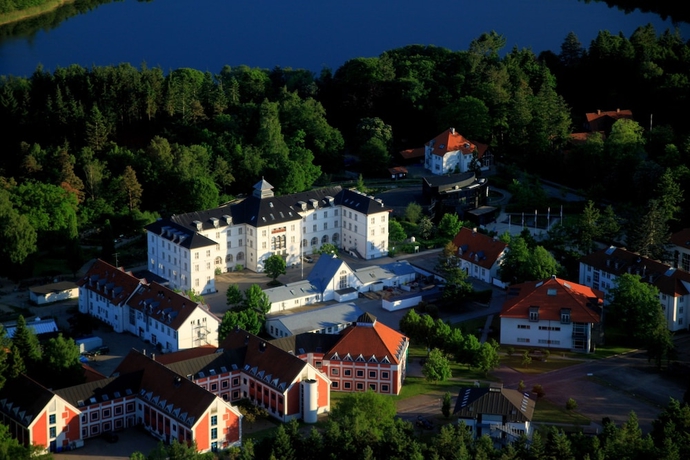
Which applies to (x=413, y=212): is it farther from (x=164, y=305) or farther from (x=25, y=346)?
(x=25, y=346)

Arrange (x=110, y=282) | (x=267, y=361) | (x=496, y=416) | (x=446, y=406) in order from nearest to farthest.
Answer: (x=496, y=416)
(x=446, y=406)
(x=267, y=361)
(x=110, y=282)

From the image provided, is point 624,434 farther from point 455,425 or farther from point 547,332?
point 547,332

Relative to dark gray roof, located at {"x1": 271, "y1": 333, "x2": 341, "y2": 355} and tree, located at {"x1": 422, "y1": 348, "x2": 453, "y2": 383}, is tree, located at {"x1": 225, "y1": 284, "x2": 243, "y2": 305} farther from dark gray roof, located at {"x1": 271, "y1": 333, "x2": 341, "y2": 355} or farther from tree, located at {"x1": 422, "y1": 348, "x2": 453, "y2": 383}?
tree, located at {"x1": 422, "y1": 348, "x2": 453, "y2": 383}

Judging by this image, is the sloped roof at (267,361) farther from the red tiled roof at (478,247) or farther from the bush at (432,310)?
the red tiled roof at (478,247)

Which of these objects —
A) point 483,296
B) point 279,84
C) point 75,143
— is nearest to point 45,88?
point 75,143

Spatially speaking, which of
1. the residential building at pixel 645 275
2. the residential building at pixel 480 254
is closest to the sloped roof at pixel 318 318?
the residential building at pixel 480 254

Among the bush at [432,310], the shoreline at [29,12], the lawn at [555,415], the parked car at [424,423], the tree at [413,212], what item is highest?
the shoreline at [29,12]

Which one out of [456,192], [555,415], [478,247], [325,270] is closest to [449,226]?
[456,192]
